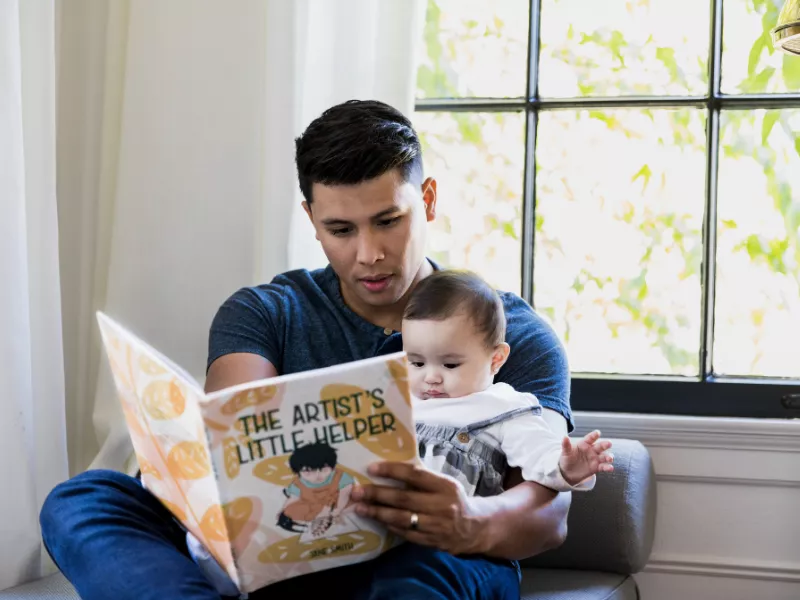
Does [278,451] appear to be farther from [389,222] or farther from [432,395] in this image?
[389,222]

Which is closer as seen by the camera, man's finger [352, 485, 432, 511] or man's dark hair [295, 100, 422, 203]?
man's finger [352, 485, 432, 511]

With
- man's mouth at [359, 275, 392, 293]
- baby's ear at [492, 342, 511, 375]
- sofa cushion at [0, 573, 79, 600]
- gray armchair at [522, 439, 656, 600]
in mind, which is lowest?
sofa cushion at [0, 573, 79, 600]

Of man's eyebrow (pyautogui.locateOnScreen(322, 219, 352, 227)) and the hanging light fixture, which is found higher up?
the hanging light fixture

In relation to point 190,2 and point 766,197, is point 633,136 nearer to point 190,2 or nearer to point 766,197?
point 766,197

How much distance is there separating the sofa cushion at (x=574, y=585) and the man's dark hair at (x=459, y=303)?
43 centimetres

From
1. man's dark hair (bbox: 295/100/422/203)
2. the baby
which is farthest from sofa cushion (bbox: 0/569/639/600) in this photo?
man's dark hair (bbox: 295/100/422/203)

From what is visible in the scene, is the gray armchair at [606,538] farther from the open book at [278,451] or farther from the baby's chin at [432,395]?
the open book at [278,451]

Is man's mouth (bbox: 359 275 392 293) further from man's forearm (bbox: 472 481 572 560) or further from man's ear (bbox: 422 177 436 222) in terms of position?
man's forearm (bbox: 472 481 572 560)

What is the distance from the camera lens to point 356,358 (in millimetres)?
1741

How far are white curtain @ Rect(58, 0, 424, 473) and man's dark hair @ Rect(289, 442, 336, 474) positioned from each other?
0.91 m

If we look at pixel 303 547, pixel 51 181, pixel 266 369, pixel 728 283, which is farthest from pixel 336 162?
pixel 728 283

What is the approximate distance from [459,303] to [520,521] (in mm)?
332

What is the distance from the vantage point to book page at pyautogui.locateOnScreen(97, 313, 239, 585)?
3.66 feet

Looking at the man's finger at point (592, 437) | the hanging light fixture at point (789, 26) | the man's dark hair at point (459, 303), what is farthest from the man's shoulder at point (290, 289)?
the hanging light fixture at point (789, 26)
